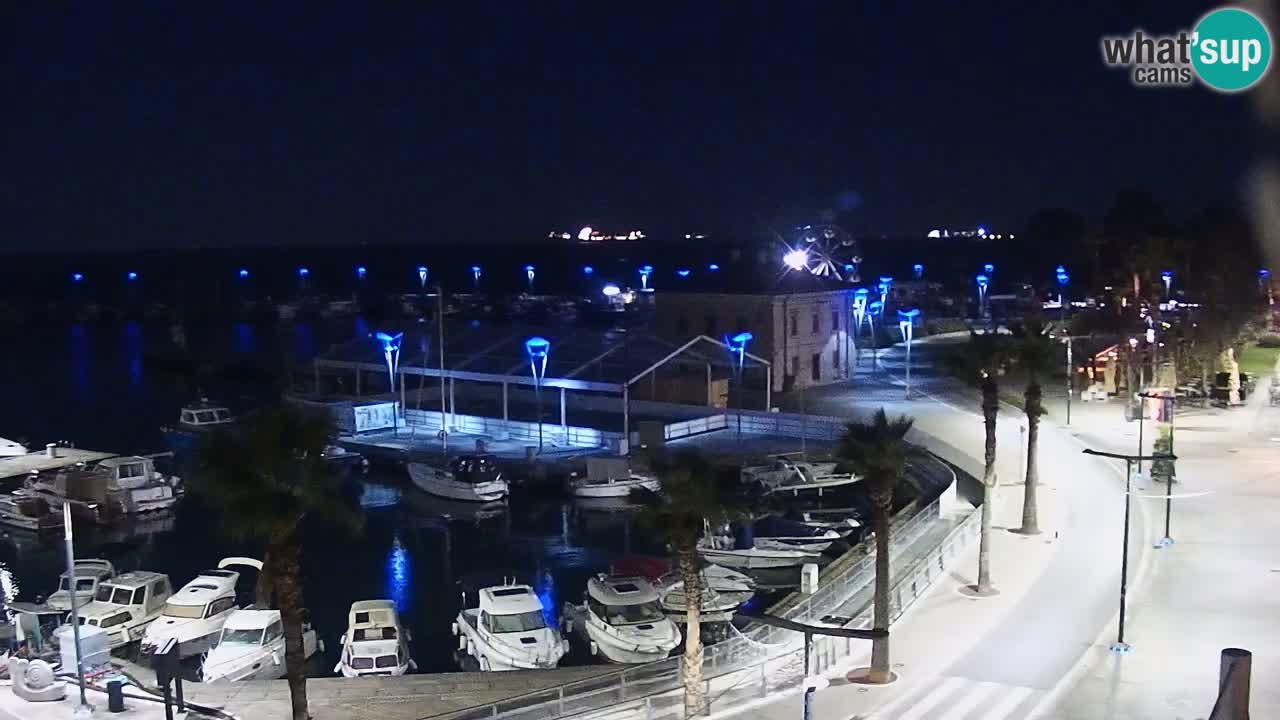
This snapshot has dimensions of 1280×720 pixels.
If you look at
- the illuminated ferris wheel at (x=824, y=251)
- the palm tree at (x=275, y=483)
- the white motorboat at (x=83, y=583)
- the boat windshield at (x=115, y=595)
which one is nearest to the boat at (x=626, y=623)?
the palm tree at (x=275, y=483)

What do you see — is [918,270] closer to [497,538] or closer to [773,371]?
[773,371]

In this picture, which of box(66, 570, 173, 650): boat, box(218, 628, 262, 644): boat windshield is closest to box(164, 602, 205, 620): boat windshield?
box(66, 570, 173, 650): boat

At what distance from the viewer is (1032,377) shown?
1160 inches

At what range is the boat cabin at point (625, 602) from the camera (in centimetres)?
2753

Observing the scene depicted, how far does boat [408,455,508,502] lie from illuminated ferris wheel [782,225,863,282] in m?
26.5

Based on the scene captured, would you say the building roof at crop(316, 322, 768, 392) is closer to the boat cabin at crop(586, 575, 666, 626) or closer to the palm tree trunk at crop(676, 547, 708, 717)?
the boat cabin at crop(586, 575, 666, 626)

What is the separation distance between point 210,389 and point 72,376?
713 inches

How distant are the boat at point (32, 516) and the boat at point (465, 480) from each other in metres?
13.1

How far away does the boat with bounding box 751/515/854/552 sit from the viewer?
35594 millimetres

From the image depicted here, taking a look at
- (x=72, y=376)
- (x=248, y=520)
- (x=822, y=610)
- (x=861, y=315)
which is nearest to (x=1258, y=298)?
(x=861, y=315)

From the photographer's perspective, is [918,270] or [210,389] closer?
[210,389]

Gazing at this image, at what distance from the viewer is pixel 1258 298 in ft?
278

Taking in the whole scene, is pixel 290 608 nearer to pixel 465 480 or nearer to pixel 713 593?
pixel 713 593

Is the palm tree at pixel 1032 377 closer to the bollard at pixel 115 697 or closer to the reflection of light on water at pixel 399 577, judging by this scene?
the reflection of light on water at pixel 399 577
